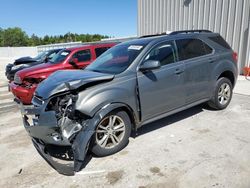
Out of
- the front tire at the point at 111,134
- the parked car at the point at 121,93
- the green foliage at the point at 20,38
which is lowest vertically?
the front tire at the point at 111,134

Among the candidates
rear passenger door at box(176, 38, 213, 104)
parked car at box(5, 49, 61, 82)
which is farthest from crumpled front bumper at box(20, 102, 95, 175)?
parked car at box(5, 49, 61, 82)

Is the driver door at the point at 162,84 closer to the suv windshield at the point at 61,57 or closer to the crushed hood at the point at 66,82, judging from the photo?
the crushed hood at the point at 66,82

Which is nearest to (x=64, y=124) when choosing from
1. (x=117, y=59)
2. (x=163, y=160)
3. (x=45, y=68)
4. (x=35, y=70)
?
(x=163, y=160)

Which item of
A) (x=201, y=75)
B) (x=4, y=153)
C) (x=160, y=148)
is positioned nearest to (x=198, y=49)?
(x=201, y=75)

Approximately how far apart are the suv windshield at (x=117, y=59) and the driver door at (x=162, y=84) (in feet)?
Answer: 0.86

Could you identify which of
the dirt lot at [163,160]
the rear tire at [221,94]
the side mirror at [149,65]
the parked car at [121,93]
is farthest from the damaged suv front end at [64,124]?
the rear tire at [221,94]

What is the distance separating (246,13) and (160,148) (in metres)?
7.79

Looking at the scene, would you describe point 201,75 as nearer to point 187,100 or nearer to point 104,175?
point 187,100

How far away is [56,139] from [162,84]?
196 cm

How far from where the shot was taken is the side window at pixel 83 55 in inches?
281

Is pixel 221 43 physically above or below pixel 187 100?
above

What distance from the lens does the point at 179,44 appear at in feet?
14.1

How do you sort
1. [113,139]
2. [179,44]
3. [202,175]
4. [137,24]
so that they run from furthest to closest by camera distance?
[137,24] < [179,44] < [113,139] < [202,175]

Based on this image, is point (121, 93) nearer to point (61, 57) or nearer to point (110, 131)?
point (110, 131)
